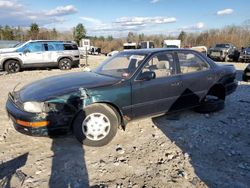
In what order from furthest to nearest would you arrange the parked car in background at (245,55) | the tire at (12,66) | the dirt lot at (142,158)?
the parked car in background at (245,55), the tire at (12,66), the dirt lot at (142,158)

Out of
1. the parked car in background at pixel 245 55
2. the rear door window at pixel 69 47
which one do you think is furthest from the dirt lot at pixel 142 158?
the parked car in background at pixel 245 55

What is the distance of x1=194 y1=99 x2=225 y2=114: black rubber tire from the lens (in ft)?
18.8

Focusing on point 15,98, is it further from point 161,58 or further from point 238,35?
point 238,35

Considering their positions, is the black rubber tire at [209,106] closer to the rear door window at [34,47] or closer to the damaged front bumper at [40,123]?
the damaged front bumper at [40,123]

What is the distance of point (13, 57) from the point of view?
46.1 feet

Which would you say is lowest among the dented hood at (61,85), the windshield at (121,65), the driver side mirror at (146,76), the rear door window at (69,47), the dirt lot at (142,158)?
the dirt lot at (142,158)

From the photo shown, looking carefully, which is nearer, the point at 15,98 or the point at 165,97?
the point at 15,98

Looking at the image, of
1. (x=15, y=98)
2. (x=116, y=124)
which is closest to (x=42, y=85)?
(x=15, y=98)

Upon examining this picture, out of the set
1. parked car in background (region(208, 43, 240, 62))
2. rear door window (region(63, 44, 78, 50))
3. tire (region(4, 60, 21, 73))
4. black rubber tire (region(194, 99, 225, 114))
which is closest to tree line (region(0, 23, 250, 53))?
parked car in background (region(208, 43, 240, 62))

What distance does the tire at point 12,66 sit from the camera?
14.1m

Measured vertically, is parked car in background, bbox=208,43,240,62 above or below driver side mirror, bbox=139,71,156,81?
below

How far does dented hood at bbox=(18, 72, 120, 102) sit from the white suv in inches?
416

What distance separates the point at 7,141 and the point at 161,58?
3.22 metres

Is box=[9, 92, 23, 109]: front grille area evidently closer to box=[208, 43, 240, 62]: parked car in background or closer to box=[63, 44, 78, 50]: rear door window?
box=[63, 44, 78, 50]: rear door window
